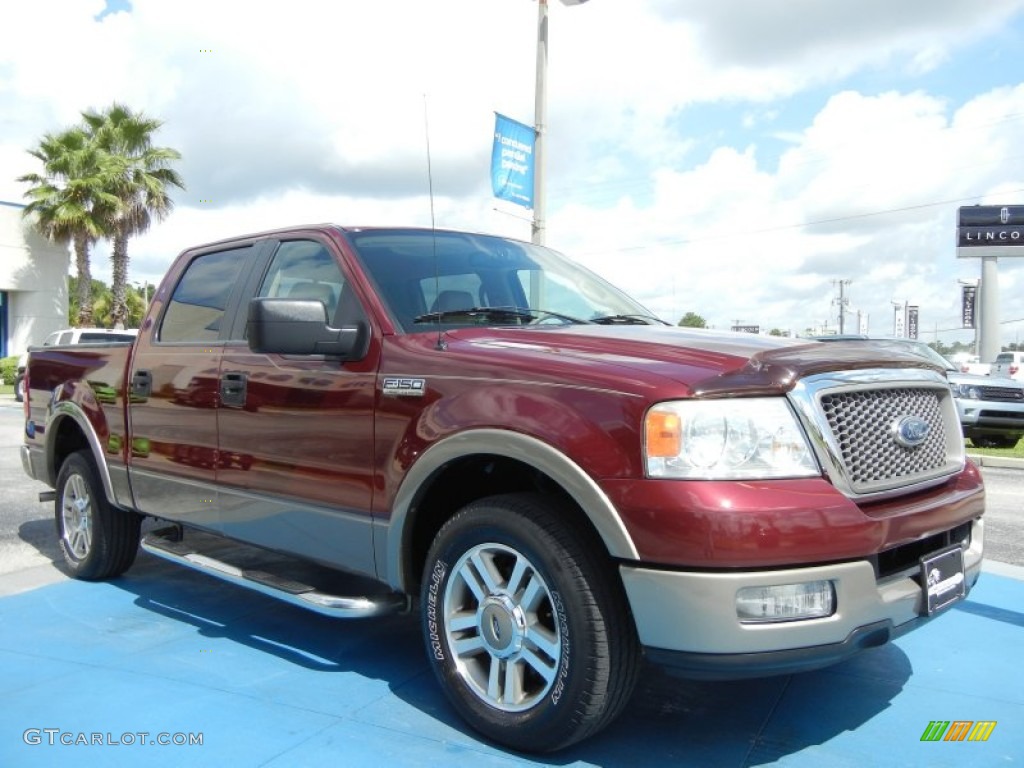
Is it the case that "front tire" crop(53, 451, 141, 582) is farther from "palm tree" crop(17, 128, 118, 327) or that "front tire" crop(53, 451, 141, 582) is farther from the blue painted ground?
"palm tree" crop(17, 128, 118, 327)

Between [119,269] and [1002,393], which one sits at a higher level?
[119,269]

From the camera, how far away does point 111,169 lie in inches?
1137

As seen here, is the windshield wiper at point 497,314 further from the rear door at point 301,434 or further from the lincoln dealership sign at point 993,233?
the lincoln dealership sign at point 993,233

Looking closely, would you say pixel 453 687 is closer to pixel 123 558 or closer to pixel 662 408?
pixel 662 408

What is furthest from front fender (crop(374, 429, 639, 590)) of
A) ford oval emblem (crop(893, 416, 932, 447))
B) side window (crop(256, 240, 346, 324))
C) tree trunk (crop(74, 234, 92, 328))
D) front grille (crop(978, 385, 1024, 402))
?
tree trunk (crop(74, 234, 92, 328))

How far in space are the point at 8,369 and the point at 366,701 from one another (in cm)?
2871

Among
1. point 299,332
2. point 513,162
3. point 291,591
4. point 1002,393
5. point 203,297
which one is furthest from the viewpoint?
point 1002,393

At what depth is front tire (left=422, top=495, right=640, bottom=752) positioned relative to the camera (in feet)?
9.26

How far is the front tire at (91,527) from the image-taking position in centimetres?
529

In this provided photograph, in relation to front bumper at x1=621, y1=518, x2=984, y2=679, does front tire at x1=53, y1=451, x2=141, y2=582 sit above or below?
below

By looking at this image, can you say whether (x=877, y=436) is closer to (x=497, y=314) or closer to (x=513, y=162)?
(x=497, y=314)

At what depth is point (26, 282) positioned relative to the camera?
31500 mm

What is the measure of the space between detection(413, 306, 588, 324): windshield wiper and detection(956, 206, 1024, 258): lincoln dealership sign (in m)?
33.1

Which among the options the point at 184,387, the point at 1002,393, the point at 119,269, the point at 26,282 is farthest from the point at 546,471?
the point at 26,282
